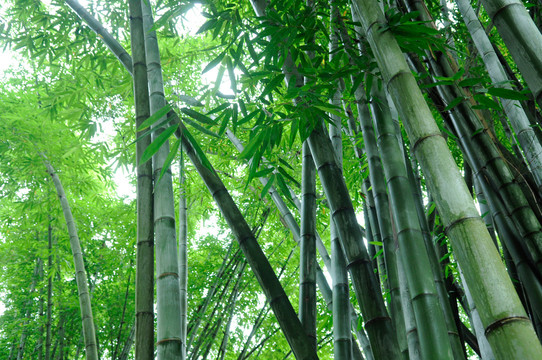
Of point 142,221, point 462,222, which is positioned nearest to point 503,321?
point 462,222

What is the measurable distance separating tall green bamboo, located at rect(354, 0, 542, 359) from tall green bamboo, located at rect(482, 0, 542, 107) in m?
0.21

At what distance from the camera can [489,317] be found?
2.28 feet

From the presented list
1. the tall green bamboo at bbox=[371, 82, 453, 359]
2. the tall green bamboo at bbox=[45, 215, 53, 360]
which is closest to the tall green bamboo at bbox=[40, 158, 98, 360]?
the tall green bamboo at bbox=[45, 215, 53, 360]

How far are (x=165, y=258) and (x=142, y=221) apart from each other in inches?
7.2

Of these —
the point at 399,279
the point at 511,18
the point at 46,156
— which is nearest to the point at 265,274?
the point at 399,279

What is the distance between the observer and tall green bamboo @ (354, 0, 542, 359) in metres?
0.68

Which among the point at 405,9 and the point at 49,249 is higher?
the point at 49,249

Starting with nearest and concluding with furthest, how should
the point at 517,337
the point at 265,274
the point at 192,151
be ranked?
the point at 517,337, the point at 265,274, the point at 192,151

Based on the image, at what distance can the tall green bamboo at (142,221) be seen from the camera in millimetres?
1290

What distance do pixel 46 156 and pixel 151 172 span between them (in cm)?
316

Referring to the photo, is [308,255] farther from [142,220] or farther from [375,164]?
[142,220]

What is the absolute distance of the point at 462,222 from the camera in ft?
2.53

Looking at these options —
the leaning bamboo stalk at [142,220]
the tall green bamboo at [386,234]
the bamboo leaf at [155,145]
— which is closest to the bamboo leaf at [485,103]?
the tall green bamboo at [386,234]

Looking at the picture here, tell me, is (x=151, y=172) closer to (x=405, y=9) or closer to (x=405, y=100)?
(x=405, y=100)
